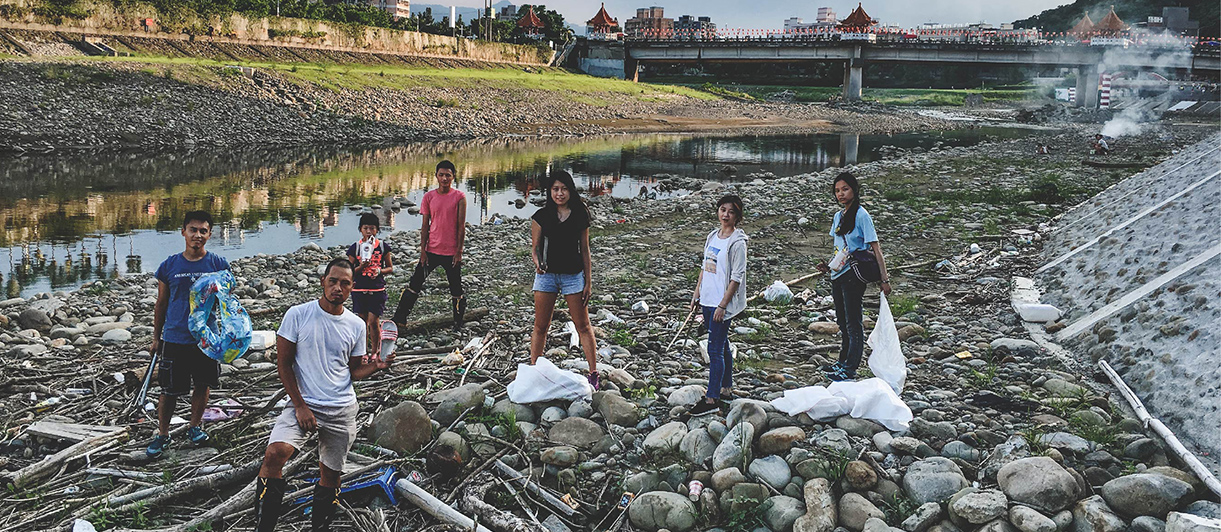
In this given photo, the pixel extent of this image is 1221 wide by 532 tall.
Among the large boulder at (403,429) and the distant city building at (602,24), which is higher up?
the distant city building at (602,24)

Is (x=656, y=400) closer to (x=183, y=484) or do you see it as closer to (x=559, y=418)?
(x=559, y=418)

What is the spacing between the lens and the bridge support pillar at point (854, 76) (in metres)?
83.3

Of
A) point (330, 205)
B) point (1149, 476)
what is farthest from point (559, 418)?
point (330, 205)

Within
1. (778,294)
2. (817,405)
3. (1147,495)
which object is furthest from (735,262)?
(778,294)

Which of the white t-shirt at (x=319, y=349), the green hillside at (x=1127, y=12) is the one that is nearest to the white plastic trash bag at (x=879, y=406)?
the white t-shirt at (x=319, y=349)

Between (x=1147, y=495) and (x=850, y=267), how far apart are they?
10.2 feet

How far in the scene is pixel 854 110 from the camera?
75312 millimetres

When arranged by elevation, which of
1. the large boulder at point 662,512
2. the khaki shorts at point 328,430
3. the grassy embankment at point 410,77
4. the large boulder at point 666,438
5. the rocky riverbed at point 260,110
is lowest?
the large boulder at point 662,512

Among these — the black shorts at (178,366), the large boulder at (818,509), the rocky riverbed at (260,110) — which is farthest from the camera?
the rocky riverbed at (260,110)

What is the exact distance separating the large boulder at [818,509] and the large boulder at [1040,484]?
41.8 inches

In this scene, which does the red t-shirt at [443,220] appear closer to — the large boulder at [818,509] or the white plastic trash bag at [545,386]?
the white plastic trash bag at [545,386]

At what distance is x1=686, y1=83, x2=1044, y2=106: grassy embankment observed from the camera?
3332 inches

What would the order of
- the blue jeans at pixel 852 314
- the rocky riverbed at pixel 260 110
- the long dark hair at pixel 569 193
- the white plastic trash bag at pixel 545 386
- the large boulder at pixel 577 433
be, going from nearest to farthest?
the large boulder at pixel 577 433 < the white plastic trash bag at pixel 545 386 < the long dark hair at pixel 569 193 < the blue jeans at pixel 852 314 < the rocky riverbed at pixel 260 110

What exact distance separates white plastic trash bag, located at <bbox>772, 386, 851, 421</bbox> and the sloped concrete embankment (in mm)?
2426
